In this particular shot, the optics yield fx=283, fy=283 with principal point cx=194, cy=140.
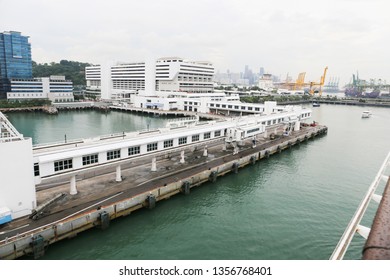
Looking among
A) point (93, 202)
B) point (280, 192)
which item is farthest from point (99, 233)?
point (280, 192)

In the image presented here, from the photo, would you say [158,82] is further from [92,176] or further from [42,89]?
[92,176]

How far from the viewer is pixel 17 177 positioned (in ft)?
56.4

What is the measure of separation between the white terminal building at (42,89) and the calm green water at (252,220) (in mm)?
92675

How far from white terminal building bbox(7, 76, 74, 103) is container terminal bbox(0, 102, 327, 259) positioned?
88091mm

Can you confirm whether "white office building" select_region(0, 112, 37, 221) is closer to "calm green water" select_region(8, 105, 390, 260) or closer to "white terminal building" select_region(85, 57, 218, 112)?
"calm green water" select_region(8, 105, 390, 260)

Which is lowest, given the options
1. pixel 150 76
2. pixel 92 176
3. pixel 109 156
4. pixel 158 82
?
pixel 92 176

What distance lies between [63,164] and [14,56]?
11860cm

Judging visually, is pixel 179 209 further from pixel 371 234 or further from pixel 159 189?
pixel 371 234

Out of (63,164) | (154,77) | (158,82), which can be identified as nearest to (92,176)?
(63,164)

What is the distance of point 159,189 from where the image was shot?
23.2 metres

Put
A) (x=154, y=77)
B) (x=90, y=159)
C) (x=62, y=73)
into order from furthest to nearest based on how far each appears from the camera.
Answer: (x=62, y=73)
(x=154, y=77)
(x=90, y=159)

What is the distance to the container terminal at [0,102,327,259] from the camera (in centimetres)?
1675

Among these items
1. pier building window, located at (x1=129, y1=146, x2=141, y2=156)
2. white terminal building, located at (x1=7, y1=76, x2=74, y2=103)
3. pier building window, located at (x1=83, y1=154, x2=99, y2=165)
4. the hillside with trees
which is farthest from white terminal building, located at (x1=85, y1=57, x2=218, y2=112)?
pier building window, located at (x1=83, y1=154, x2=99, y2=165)

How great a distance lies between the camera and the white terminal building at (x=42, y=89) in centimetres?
9876
